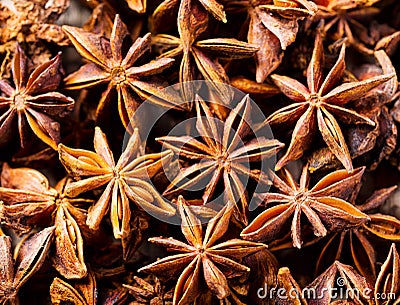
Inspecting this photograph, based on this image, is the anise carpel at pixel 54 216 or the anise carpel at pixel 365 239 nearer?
the anise carpel at pixel 54 216

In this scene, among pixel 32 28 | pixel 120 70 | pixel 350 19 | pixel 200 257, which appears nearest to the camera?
pixel 200 257

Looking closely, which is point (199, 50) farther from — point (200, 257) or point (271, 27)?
point (200, 257)

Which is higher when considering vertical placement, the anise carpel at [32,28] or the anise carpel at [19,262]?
the anise carpel at [32,28]

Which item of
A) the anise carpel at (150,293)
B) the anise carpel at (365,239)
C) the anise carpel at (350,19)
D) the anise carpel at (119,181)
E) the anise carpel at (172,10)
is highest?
the anise carpel at (350,19)

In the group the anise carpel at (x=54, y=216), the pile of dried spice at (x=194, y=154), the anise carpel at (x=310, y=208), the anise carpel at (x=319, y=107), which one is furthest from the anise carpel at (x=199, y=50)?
the anise carpel at (x=54, y=216)

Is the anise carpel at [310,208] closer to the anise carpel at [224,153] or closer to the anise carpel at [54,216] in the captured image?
the anise carpel at [224,153]

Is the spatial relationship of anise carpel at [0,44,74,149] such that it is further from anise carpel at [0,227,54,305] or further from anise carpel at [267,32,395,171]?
anise carpel at [267,32,395,171]

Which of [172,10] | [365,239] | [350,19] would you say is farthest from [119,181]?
[350,19]

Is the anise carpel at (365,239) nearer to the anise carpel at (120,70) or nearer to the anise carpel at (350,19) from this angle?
the anise carpel at (350,19)
